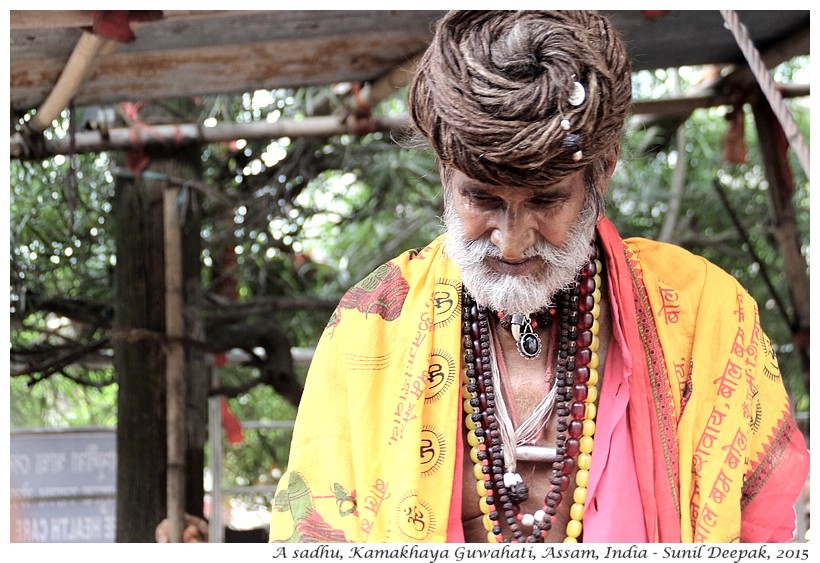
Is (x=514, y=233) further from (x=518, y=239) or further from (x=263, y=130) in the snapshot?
(x=263, y=130)

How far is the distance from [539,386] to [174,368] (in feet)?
8.70

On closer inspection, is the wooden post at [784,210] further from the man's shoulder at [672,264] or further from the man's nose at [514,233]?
the man's nose at [514,233]

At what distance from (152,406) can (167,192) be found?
2.95ft

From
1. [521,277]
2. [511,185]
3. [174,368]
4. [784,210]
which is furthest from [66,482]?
[511,185]

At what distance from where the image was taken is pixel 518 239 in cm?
190

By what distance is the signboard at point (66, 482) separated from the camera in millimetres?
5180

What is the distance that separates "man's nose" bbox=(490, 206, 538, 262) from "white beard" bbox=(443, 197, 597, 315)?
0.07 ft

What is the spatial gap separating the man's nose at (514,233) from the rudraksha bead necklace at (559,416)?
186 millimetres

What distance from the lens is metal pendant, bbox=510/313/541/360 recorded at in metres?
2.06

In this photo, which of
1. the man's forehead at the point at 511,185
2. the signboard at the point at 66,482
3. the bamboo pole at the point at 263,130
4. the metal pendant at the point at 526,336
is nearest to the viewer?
the man's forehead at the point at 511,185

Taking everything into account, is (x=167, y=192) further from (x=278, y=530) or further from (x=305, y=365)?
(x=278, y=530)

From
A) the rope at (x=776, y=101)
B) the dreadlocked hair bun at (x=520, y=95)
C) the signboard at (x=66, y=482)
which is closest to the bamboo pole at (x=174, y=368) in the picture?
the signboard at (x=66, y=482)

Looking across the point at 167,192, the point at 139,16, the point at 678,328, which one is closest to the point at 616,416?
the point at 678,328

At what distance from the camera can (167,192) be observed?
4535 millimetres
